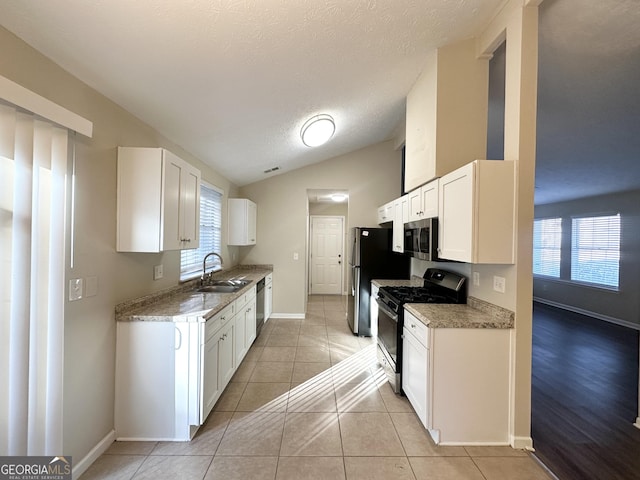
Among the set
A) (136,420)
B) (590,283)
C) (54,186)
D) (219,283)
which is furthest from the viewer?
(590,283)

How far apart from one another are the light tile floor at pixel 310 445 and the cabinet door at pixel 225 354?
214 mm

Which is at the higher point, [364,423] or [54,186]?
[54,186]

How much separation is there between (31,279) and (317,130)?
9.51 feet

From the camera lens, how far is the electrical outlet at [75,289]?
1.56 metres

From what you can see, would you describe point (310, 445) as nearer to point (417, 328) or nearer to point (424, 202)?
point (417, 328)

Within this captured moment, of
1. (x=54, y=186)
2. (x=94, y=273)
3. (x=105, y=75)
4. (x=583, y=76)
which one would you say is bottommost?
(x=94, y=273)

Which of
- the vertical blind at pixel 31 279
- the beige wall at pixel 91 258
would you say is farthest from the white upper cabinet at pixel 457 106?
the vertical blind at pixel 31 279

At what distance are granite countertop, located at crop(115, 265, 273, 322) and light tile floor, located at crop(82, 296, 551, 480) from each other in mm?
881

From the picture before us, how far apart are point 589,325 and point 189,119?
689cm

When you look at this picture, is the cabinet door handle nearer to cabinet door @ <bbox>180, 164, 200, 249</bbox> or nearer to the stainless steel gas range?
cabinet door @ <bbox>180, 164, 200, 249</bbox>

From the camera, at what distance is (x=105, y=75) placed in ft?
5.31

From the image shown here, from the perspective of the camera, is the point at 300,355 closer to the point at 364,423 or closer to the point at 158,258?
the point at 364,423

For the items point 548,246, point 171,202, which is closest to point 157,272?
point 171,202

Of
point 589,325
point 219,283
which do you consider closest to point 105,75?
point 219,283
